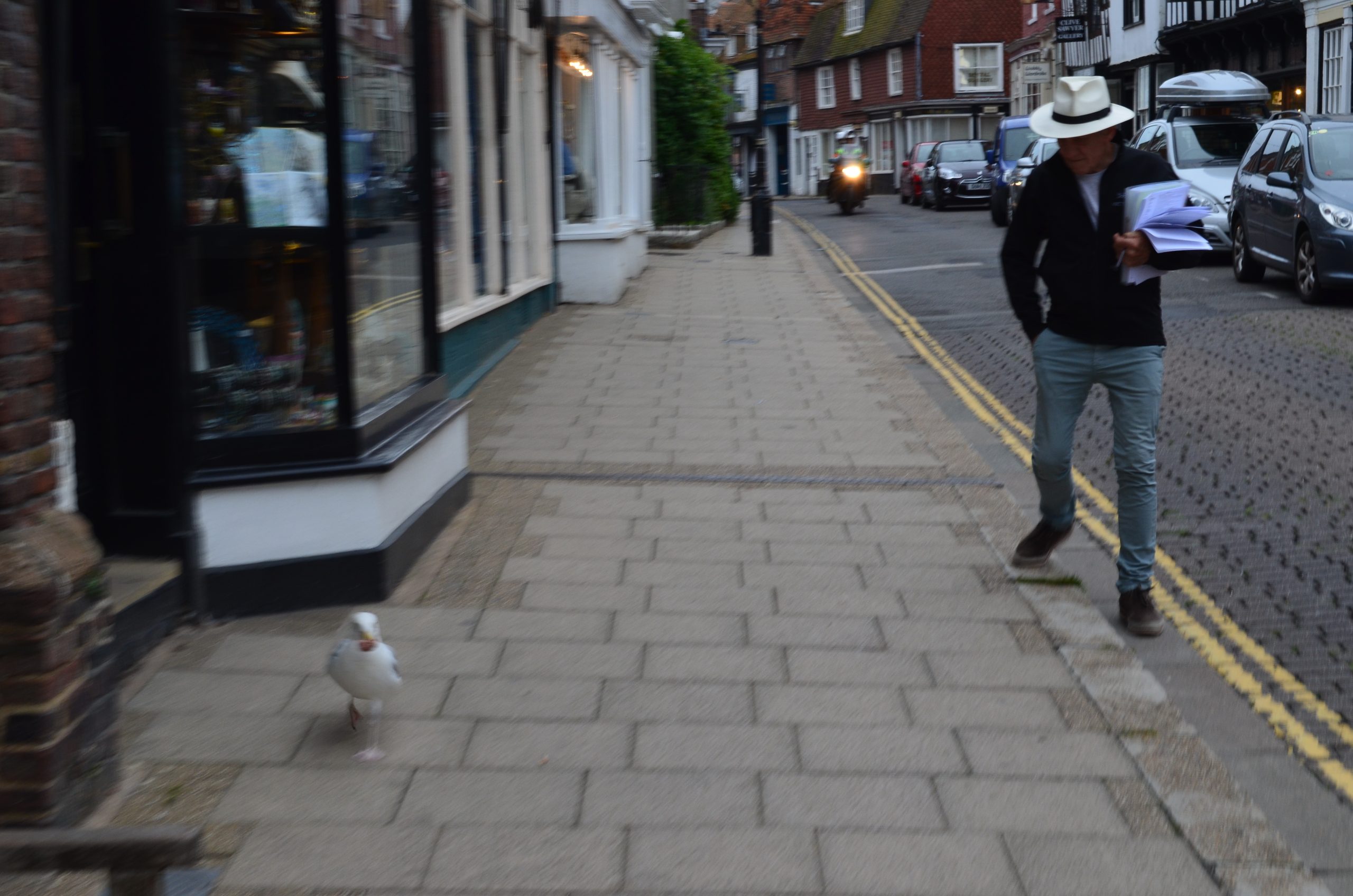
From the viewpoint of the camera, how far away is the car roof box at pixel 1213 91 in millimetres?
21734

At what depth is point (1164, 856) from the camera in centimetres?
333

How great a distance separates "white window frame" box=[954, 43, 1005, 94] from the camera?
60.1 metres

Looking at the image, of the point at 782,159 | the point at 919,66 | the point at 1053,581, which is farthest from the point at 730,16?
the point at 1053,581

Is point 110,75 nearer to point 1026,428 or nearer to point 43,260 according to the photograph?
point 43,260

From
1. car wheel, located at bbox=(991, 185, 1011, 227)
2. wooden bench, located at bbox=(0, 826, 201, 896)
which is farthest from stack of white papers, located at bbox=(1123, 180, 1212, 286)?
car wheel, located at bbox=(991, 185, 1011, 227)

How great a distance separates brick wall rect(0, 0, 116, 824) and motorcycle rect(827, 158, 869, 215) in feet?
106

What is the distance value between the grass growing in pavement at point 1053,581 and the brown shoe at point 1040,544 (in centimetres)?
8

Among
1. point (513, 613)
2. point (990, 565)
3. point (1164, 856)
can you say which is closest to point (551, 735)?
point (513, 613)

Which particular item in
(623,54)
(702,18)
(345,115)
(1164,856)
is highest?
(702,18)

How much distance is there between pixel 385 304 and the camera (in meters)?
5.74

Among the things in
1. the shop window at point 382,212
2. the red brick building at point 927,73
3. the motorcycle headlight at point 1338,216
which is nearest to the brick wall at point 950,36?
the red brick building at point 927,73

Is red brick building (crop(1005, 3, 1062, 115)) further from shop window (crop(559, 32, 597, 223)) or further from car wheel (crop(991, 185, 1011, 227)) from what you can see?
shop window (crop(559, 32, 597, 223))

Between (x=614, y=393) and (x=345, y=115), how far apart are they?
4569 millimetres

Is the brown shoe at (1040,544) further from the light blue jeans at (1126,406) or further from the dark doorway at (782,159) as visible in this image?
the dark doorway at (782,159)
